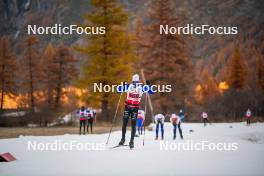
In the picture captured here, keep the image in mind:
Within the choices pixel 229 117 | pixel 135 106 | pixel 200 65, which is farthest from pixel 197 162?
pixel 200 65

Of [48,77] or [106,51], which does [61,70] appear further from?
[106,51]

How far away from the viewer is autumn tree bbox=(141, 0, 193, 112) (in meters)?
45.1

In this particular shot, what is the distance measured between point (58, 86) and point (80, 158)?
4193cm

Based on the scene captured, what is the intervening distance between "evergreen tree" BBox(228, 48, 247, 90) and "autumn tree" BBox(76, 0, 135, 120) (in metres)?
29.4

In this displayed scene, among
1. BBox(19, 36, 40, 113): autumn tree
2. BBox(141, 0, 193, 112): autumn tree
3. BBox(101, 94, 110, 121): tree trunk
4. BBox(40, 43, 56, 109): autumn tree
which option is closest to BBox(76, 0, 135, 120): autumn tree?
BBox(101, 94, 110, 121): tree trunk

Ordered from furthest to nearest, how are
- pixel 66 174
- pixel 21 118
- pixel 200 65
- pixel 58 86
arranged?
pixel 200 65 < pixel 58 86 < pixel 21 118 < pixel 66 174

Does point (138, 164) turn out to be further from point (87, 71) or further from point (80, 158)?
point (87, 71)

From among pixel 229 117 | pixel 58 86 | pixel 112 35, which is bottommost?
pixel 229 117

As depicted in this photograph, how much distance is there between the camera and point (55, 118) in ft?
116

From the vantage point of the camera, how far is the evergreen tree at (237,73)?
6119 cm

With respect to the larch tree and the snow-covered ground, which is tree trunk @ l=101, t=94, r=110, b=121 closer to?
the larch tree
